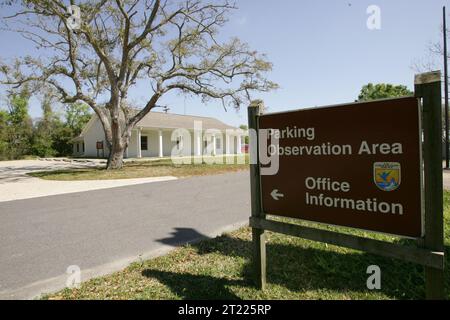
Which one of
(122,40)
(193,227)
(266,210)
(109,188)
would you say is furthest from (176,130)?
(266,210)

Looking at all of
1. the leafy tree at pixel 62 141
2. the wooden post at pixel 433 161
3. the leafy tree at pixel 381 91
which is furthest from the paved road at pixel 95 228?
the leafy tree at pixel 381 91

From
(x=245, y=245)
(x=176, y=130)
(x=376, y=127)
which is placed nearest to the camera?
(x=376, y=127)

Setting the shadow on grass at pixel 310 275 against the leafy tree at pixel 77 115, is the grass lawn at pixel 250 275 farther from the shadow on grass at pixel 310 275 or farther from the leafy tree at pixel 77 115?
the leafy tree at pixel 77 115

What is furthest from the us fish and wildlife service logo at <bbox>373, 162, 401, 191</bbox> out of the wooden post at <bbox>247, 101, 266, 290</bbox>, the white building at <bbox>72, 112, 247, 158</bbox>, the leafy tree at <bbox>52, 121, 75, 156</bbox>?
the leafy tree at <bbox>52, 121, 75, 156</bbox>

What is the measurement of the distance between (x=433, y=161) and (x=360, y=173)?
534 millimetres

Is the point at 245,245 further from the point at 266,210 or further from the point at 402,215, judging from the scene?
the point at 402,215

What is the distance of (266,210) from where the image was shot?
129 inches

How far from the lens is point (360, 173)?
2.57 m

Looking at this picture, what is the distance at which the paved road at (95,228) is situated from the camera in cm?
405

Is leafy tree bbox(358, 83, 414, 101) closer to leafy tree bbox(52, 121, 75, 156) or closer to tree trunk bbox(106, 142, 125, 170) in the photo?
tree trunk bbox(106, 142, 125, 170)

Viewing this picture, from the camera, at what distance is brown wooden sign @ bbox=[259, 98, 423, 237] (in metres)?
2.31

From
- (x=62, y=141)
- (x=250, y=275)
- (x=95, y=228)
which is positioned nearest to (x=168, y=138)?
(x=62, y=141)
